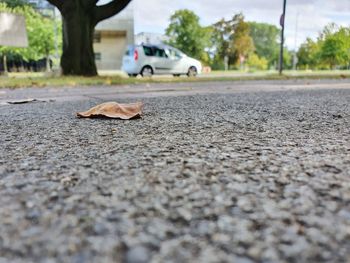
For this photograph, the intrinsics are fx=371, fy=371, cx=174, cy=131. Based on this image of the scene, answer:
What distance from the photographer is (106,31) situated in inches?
1337

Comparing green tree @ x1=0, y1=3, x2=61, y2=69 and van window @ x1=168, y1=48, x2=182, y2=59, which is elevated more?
green tree @ x1=0, y1=3, x2=61, y2=69

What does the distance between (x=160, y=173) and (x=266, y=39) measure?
2991 inches

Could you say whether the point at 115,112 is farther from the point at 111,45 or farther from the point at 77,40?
the point at 111,45

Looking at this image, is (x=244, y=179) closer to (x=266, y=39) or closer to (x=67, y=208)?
(x=67, y=208)

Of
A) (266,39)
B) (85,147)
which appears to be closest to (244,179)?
(85,147)

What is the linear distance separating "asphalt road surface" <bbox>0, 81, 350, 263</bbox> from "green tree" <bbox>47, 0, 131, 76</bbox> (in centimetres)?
896

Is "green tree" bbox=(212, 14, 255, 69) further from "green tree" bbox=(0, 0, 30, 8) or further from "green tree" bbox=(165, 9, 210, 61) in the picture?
"green tree" bbox=(0, 0, 30, 8)

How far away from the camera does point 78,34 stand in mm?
10211

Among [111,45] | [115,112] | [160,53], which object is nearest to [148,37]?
[111,45]

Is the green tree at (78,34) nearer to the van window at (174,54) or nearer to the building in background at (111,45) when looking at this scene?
the van window at (174,54)

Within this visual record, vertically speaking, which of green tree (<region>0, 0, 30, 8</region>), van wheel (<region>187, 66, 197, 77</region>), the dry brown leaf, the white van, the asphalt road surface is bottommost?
the asphalt road surface

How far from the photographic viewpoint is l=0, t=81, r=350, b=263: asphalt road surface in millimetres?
694

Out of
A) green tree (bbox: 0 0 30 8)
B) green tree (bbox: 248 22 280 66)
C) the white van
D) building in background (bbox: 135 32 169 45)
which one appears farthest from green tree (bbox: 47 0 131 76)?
green tree (bbox: 248 22 280 66)

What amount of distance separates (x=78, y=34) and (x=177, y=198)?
10068 millimetres
